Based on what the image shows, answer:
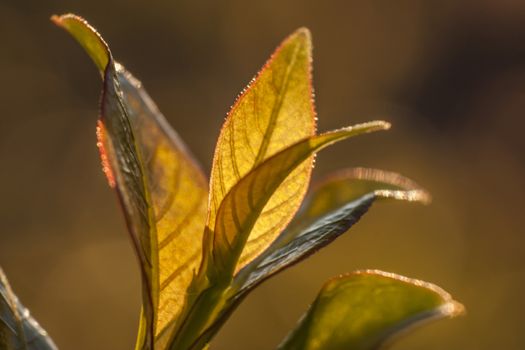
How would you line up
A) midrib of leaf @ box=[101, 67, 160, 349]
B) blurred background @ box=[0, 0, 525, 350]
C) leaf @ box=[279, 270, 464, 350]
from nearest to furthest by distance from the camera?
midrib of leaf @ box=[101, 67, 160, 349] → leaf @ box=[279, 270, 464, 350] → blurred background @ box=[0, 0, 525, 350]

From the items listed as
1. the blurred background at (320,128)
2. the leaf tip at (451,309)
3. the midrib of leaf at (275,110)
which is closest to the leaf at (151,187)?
the midrib of leaf at (275,110)

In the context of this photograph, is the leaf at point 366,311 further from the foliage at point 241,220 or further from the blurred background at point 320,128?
the blurred background at point 320,128

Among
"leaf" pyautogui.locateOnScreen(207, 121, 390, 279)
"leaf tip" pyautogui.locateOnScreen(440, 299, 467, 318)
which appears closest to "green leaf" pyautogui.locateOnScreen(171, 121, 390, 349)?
"leaf" pyautogui.locateOnScreen(207, 121, 390, 279)

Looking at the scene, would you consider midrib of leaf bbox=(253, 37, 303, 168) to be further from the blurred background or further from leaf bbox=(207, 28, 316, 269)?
the blurred background

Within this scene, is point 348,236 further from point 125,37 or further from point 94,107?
point 125,37

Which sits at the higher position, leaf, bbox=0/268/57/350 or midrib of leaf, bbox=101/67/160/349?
midrib of leaf, bbox=101/67/160/349

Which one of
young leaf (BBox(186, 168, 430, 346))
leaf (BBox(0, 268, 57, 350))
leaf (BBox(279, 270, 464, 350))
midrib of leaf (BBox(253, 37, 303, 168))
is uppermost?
midrib of leaf (BBox(253, 37, 303, 168))

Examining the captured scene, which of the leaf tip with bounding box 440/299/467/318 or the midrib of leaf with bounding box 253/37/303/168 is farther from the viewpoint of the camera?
the midrib of leaf with bounding box 253/37/303/168
